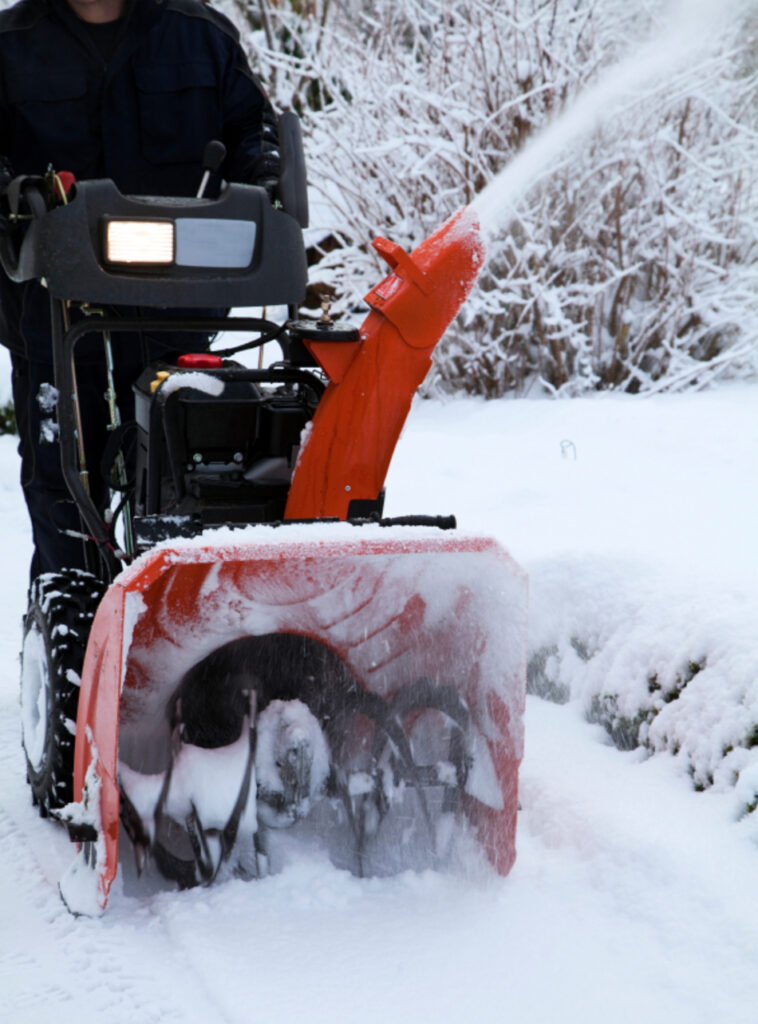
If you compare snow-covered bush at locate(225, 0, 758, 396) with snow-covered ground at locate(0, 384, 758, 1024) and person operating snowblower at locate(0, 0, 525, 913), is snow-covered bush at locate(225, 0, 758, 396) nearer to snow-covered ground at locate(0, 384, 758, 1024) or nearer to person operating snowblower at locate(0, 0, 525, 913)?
snow-covered ground at locate(0, 384, 758, 1024)

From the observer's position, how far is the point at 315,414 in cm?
217

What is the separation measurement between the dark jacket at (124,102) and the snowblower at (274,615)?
0.52 meters

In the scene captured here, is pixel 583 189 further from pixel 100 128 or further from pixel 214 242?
pixel 214 242

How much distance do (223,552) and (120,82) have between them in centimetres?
145

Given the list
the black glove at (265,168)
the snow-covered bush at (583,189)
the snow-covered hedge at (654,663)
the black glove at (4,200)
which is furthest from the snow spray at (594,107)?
the black glove at (4,200)

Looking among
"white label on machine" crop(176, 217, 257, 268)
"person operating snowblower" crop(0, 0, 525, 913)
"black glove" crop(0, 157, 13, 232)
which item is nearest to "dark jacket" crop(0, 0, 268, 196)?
"black glove" crop(0, 157, 13, 232)

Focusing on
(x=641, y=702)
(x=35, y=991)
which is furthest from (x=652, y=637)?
(x=35, y=991)

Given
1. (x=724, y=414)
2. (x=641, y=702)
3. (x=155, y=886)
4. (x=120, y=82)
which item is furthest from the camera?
(x=724, y=414)

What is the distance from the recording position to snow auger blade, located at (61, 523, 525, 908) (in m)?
1.98

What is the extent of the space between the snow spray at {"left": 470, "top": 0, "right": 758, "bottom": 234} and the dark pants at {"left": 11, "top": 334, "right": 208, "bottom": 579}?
10.5ft

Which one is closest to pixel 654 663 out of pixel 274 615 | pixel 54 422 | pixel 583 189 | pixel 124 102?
pixel 274 615

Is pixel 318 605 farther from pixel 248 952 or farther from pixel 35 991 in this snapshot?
pixel 35 991

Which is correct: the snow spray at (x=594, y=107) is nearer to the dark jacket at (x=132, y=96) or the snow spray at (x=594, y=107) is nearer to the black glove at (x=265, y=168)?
the dark jacket at (x=132, y=96)

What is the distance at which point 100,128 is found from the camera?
105 inches
